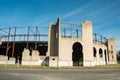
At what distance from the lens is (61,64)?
4725 cm

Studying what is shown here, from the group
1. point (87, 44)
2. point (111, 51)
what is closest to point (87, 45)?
point (87, 44)

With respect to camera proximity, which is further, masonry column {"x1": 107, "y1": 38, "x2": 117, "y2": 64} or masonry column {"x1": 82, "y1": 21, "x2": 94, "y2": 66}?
masonry column {"x1": 107, "y1": 38, "x2": 117, "y2": 64}

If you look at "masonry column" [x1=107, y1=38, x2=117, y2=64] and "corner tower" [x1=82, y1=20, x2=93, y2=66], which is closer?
"corner tower" [x1=82, y1=20, x2=93, y2=66]

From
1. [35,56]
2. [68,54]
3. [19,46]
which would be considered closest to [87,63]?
[68,54]

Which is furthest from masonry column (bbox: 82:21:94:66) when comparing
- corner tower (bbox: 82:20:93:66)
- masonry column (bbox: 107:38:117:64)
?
masonry column (bbox: 107:38:117:64)

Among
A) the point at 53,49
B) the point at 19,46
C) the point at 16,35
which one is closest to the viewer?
the point at 53,49

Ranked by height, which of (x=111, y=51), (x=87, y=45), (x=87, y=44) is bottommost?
(x=111, y=51)

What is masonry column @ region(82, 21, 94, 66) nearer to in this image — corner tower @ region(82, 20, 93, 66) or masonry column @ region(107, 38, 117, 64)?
corner tower @ region(82, 20, 93, 66)

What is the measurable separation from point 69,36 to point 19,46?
1116 inches

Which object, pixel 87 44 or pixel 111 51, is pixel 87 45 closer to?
pixel 87 44

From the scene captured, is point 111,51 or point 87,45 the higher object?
point 87,45

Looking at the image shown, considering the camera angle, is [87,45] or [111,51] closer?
[87,45]

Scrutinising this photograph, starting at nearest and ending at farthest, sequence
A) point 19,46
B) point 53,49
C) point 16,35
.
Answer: point 53,49
point 16,35
point 19,46

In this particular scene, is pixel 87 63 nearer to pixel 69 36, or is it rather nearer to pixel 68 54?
pixel 68 54
